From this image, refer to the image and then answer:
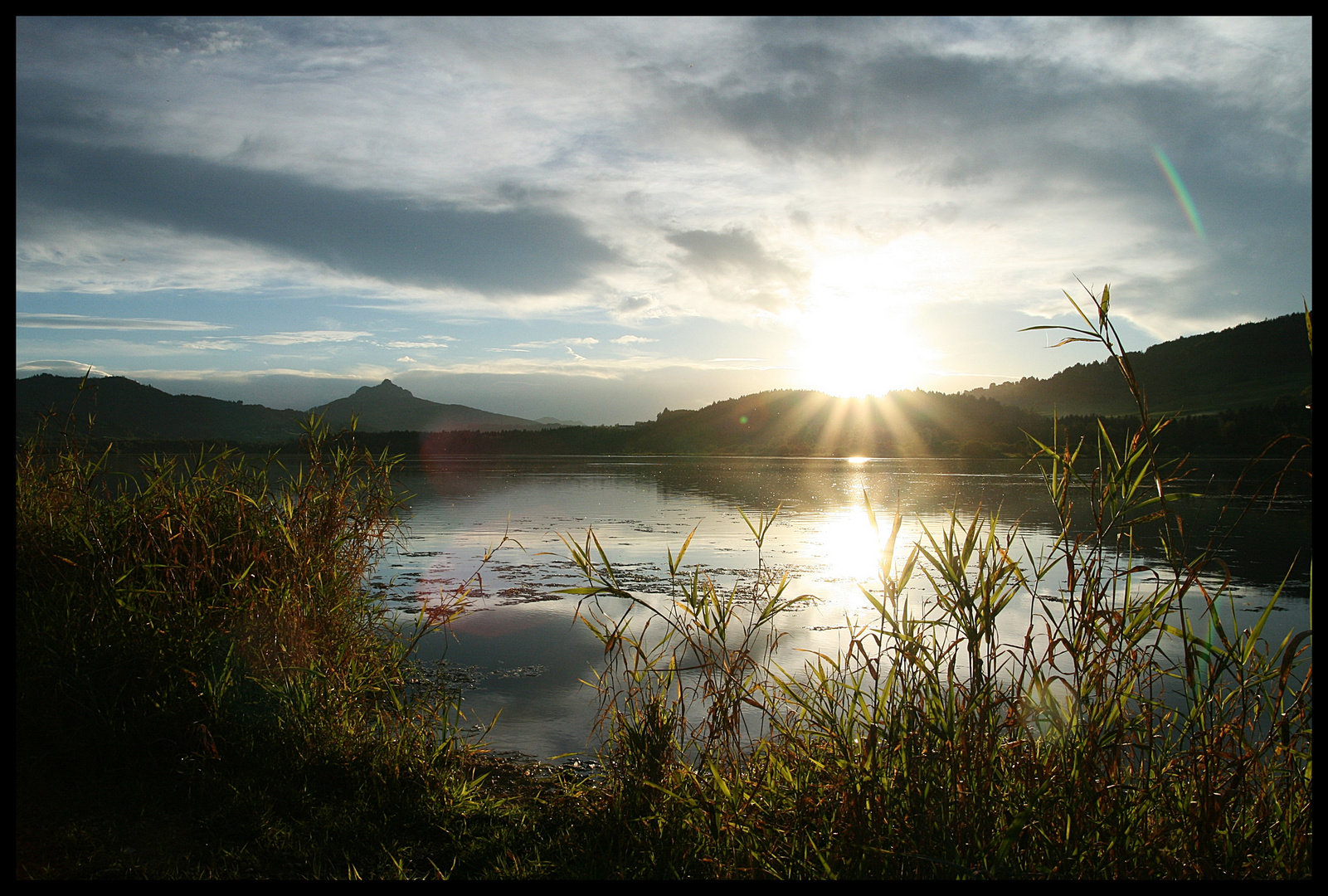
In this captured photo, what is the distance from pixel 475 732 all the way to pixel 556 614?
3516mm

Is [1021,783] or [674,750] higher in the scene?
[1021,783]

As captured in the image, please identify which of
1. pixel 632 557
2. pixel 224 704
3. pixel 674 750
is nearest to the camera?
pixel 674 750

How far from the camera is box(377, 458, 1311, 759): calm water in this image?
6.39m

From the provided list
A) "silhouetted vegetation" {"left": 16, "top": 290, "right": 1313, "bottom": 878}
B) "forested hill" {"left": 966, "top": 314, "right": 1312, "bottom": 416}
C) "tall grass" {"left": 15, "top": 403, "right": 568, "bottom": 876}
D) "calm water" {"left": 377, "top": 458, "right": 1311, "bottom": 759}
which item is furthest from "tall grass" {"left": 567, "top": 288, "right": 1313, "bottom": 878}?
"forested hill" {"left": 966, "top": 314, "right": 1312, "bottom": 416}

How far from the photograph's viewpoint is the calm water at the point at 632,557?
639cm

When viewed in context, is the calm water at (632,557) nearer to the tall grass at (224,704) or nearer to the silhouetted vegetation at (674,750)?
the silhouetted vegetation at (674,750)

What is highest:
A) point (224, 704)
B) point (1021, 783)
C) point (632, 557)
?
point (1021, 783)

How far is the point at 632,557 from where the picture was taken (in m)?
11.9

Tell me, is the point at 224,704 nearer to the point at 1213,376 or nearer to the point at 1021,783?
the point at 1021,783

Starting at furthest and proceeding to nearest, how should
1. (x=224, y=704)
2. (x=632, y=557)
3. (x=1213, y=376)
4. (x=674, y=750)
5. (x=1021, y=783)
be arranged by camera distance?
(x=1213, y=376) < (x=632, y=557) < (x=224, y=704) < (x=674, y=750) < (x=1021, y=783)

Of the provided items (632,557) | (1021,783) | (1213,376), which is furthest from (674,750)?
(1213,376)
